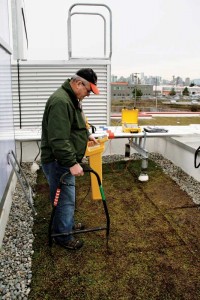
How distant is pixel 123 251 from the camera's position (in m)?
2.93

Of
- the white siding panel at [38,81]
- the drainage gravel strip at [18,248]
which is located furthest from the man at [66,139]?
the white siding panel at [38,81]

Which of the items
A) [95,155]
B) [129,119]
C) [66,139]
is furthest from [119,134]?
[66,139]

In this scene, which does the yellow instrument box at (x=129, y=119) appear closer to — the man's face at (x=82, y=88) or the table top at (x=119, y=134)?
the table top at (x=119, y=134)

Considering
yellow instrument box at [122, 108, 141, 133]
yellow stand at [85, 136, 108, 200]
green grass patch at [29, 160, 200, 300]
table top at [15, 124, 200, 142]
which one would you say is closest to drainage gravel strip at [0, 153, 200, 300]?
green grass patch at [29, 160, 200, 300]

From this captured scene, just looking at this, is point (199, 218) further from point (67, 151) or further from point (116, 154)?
point (116, 154)

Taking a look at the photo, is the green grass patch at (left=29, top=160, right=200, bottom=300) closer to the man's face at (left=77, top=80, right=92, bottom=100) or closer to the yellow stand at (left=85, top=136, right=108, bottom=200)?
the yellow stand at (left=85, top=136, right=108, bottom=200)

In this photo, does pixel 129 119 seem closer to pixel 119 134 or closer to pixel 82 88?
pixel 119 134

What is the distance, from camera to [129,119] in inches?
203

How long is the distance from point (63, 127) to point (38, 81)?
3.85m

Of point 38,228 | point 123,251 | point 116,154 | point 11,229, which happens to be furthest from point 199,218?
point 116,154

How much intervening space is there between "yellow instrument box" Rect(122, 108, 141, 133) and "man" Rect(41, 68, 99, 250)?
2383mm

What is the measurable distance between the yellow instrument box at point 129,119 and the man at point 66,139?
238 centimetres

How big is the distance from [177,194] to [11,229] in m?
2.54

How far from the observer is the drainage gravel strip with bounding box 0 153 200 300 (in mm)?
2355
